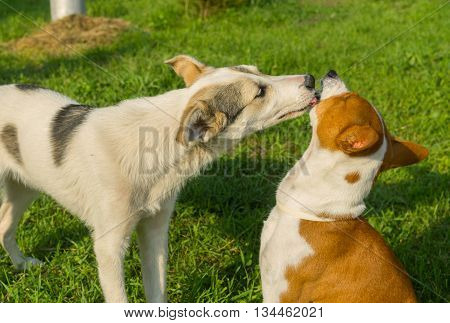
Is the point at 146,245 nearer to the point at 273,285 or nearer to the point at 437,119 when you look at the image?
the point at 273,285

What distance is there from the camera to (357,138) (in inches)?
141

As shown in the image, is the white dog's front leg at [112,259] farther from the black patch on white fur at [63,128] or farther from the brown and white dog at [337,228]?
the brown and white dog at [337,228]

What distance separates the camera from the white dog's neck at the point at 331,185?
3785mm

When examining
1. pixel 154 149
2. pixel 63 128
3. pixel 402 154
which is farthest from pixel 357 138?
pixel 63 128

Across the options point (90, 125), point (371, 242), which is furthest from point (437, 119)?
point (90, 125)

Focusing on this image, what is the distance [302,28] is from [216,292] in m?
7.56

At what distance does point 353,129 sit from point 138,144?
4.71 ft

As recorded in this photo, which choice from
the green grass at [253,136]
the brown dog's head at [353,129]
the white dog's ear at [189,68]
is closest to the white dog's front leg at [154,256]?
the green grass at [253,136]

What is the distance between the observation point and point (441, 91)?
25.1 ft

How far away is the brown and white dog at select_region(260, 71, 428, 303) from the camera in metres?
3.75

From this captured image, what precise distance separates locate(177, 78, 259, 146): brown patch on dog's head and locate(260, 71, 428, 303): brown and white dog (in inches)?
20.2

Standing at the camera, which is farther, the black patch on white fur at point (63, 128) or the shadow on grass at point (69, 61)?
the shadow on grass at point (69, 61)

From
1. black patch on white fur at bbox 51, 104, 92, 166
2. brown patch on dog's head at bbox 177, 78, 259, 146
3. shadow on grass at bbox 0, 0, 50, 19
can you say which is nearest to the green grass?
shadow on grass at bbox 0, 0, 50, 19

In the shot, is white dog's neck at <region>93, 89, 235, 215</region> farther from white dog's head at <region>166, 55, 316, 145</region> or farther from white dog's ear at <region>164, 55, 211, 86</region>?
white dog's ear at <region>164, 55, 211, 86</region>
